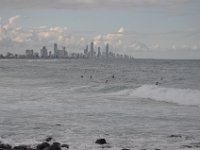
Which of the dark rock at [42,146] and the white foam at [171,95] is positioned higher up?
the dark rock at [42,146]

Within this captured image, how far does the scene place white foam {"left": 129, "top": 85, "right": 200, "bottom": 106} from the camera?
34.6 metres

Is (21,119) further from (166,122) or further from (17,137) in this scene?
(166,122)

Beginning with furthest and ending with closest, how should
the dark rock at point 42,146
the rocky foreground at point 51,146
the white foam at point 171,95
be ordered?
1. the white foam at point 171,95
2. the dark rock at point 42,146
3. the rocky foreground at point 51,146

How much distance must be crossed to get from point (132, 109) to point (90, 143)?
38.5ft

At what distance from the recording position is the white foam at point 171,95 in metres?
34.6

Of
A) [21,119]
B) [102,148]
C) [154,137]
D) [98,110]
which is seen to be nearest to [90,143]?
[102,148]

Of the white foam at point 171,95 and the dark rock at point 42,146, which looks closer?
the dark rock at point 42,146

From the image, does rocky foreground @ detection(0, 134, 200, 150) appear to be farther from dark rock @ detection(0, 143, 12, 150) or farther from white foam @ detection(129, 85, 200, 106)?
white foam @ detection(129, 85, 200, 106)

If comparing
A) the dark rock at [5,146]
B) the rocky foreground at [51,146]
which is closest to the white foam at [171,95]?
the rocky foreground at [51,146]

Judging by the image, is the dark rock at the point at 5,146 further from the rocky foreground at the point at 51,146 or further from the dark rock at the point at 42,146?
the dark rock at the point at 42,146

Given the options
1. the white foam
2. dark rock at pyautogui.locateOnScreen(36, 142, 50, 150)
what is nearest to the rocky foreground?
dark rock at pyautogui.locateOnScreen(36, 142, 50, 150)

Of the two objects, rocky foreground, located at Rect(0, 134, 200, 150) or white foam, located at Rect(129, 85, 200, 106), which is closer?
rocky foreground, located at Rect(0, 134, 200, 150)

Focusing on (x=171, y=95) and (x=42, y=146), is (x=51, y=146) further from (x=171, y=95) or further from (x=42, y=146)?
(x=171, y=95)

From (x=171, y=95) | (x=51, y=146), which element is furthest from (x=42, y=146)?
(x=171, y=95)
